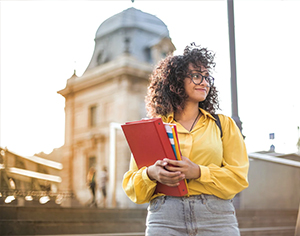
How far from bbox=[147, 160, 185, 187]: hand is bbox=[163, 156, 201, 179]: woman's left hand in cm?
2

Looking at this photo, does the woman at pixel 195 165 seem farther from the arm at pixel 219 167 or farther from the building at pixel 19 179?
the building at pixel 19 179

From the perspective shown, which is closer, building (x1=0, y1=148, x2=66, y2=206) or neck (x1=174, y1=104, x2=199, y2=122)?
neck (x1=174, y1=104, x2=199, y2=122)

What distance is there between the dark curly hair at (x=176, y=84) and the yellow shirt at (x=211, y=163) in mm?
138

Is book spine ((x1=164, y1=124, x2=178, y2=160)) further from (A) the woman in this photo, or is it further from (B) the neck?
(B) the neck

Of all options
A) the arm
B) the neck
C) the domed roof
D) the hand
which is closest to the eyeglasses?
the neck

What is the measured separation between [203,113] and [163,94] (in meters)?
0.24

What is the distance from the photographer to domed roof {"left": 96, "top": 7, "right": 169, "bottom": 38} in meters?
18.4

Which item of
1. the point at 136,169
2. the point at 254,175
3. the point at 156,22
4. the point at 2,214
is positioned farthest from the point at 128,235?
the point at 156,22

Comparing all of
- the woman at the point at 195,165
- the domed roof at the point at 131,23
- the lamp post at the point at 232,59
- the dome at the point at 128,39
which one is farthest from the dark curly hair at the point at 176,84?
the dome at the point at 128,39

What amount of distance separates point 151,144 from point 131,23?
17916 mm

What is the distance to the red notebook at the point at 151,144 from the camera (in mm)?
1829

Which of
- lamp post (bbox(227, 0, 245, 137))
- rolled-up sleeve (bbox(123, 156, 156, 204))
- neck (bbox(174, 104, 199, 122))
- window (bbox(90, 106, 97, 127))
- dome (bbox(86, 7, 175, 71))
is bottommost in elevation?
rolled-up sleeve (bbox(123, 156, 156, 204))

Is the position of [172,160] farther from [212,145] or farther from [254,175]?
[254,175]

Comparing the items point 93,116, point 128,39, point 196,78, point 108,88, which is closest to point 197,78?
point 196,78
